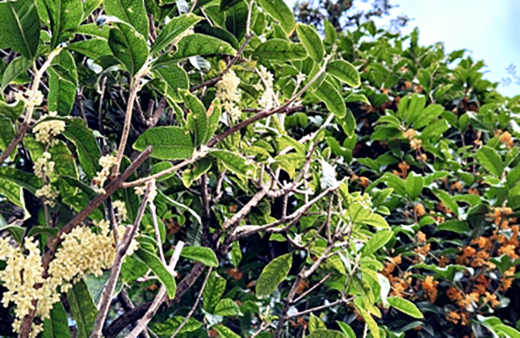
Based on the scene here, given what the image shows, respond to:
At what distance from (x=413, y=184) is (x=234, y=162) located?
1.11m

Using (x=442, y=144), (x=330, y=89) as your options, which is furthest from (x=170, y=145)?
(x=442, y=144)

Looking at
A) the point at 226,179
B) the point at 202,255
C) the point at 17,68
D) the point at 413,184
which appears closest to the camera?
the point at 17,68

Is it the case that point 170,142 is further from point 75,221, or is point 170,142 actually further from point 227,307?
point 227,307

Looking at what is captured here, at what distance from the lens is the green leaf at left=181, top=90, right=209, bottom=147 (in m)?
0.84

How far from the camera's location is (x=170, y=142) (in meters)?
0.89

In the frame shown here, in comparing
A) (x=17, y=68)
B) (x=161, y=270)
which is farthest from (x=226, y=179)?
Result: (x=17, y=68)

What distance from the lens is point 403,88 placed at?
8.91 feet

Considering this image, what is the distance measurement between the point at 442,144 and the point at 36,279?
1.86 metres

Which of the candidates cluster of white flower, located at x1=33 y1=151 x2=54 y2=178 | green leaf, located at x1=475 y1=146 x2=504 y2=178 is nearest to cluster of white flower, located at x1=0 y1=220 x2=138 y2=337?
cluster of white flower, located at x1=33 y1=151 x2=54 y2=178

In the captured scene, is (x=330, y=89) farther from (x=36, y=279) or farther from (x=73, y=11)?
(x=36, y=279)

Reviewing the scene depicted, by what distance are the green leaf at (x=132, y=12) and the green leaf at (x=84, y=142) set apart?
198mm

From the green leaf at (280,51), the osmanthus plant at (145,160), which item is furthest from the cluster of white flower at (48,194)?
the green leaf at (280,51)

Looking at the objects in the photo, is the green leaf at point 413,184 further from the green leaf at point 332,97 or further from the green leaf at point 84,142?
the green leaf at point 84,142

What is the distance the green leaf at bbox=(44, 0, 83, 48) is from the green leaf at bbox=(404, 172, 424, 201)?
136 cm
